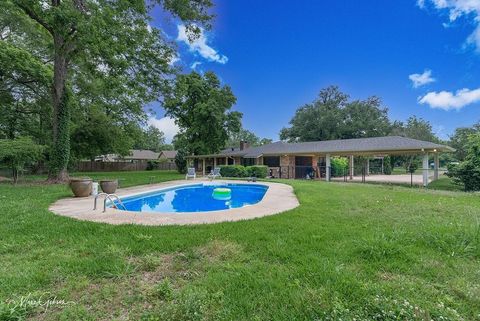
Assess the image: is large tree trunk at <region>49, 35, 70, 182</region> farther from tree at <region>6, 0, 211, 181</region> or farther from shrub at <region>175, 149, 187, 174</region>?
shrub at <region>175, 149, 187, 174</region>

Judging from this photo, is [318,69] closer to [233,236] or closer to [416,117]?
[233,236]

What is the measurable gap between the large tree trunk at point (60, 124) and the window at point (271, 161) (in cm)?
1614

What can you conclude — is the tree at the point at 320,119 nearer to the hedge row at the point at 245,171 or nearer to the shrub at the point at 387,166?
the shrub at the point at 387,166

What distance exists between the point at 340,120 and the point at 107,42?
106ft

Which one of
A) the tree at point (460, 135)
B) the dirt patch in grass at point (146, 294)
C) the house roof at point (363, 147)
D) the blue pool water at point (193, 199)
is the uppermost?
the tree at point (460, 135)

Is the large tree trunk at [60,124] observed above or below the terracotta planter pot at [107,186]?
above

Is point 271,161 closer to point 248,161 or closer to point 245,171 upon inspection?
point 248,161

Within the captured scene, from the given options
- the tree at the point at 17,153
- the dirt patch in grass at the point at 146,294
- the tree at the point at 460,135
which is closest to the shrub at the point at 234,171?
the tree at the point at 17,153

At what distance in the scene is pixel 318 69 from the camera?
21.5 meters

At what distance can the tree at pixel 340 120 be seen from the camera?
3475cm

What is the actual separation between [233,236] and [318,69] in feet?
68.3

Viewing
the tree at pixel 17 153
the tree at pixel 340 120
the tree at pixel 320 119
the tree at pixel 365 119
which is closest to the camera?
the tree at pixel 17 153

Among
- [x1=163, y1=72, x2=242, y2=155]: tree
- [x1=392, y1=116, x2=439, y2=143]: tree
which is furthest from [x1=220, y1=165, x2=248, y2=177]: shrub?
[x1=392, y1=116, x2=439, y2=143]: tree

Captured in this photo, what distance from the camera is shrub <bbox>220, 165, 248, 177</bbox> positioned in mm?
21059
